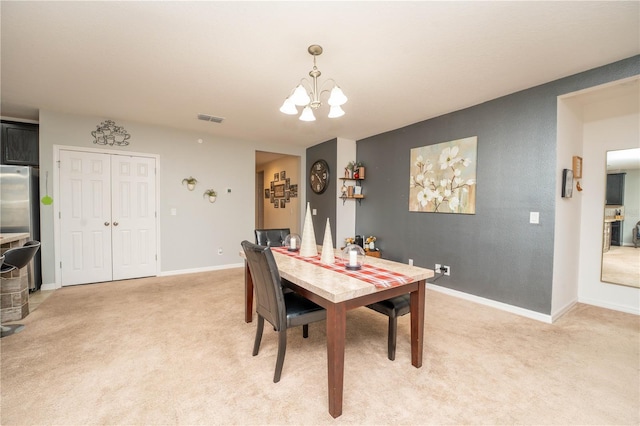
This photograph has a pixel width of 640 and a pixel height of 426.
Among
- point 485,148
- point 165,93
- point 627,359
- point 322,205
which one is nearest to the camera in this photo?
point 627,359

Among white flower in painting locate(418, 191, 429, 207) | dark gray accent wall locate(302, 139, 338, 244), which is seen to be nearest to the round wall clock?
dark gray accent wall locate(302, 139, 338, 244)

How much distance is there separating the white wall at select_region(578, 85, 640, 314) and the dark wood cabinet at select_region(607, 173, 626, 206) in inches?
1.9

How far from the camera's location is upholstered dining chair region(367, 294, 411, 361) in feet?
6.36

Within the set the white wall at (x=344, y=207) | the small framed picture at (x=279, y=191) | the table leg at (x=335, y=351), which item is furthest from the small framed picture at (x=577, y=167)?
the small framed picture at (x=279, y=191)

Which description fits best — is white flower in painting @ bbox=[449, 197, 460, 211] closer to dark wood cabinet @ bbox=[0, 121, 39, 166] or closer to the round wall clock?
the round wall clock

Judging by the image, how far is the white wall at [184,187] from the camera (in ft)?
12.1

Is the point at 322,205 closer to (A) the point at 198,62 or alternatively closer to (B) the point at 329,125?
(B) the point at 329,125

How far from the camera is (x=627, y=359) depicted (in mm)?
2053

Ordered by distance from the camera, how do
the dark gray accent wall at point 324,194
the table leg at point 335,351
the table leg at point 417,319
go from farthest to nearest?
1. the dark gray accent wall at point 324,194
2. the table leg at point 417,319
3. the table leg at point 335,351

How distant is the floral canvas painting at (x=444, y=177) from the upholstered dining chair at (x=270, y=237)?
2.04 metres

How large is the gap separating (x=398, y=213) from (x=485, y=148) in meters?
1.50

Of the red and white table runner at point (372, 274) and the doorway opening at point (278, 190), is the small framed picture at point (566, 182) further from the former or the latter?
the doorway opening at point (278, 190)

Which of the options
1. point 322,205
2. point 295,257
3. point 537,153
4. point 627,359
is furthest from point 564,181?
point 322,205

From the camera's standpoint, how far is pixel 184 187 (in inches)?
178
